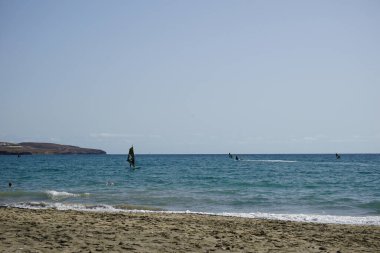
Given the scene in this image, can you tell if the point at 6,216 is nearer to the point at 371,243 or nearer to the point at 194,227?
the point at 194,227

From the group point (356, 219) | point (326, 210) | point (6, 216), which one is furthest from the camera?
point (326, 210)

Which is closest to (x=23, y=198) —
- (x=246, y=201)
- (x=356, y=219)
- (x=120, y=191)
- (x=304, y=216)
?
(x=120, y=191)

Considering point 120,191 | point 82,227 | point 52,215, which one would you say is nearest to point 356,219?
point 82,227

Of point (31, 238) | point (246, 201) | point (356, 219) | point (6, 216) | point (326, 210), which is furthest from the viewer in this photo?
point (246, 201)

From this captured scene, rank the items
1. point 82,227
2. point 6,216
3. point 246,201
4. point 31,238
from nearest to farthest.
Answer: point 31,238 < point 82,227 < point 6,216 < point 246,201

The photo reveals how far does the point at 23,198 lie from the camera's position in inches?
932

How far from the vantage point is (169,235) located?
34.8 ft

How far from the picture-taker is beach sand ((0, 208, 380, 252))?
9.00 m

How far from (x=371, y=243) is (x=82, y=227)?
821cm

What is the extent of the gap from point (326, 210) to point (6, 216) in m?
14.5

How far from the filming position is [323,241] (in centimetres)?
1052

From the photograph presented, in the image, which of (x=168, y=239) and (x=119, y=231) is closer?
(x=168, y=239)

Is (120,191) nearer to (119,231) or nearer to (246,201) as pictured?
(246,201)

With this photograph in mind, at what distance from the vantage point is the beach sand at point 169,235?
900cm
